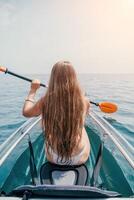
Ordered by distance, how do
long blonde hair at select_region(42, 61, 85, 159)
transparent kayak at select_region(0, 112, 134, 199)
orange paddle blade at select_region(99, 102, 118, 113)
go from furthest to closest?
orange paddle blade at select_region(99, 102, 118, 113) < transparent kayak at select_region(0, 112, 134, 199) < long blonde hair at select_region(42, 61, 85, 159)

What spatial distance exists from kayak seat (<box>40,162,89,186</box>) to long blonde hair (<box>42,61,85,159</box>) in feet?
0.28

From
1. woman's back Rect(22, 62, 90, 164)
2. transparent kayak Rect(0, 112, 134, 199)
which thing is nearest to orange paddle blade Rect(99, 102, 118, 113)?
transparent kayak Rect(0, 112, 134, 199)

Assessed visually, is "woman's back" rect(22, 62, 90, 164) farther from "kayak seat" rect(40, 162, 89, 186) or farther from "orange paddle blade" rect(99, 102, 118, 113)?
"orange paddle blade" rect(99, 102, 118, 113)

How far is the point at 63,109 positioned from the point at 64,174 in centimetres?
40

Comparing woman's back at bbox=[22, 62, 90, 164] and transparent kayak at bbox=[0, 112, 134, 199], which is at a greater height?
woman's back at bbox=[22, 62, 90, 164]

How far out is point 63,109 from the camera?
2.02m

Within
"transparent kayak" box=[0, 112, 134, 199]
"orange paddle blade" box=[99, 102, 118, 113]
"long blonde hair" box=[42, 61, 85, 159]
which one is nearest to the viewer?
"long blonde hair" box=[42, 61, 85, 159]

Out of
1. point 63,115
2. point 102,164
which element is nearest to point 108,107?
point 102,164

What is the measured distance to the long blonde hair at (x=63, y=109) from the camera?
200 centimetres

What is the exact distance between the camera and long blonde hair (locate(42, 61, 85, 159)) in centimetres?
200

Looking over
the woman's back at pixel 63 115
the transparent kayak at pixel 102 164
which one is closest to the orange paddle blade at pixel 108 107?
the transparent kayak at pixel 102 164

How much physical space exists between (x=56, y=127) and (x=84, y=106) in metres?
0.24

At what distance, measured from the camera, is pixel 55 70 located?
2012 mm

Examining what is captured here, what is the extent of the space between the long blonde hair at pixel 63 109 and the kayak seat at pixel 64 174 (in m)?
0.09
